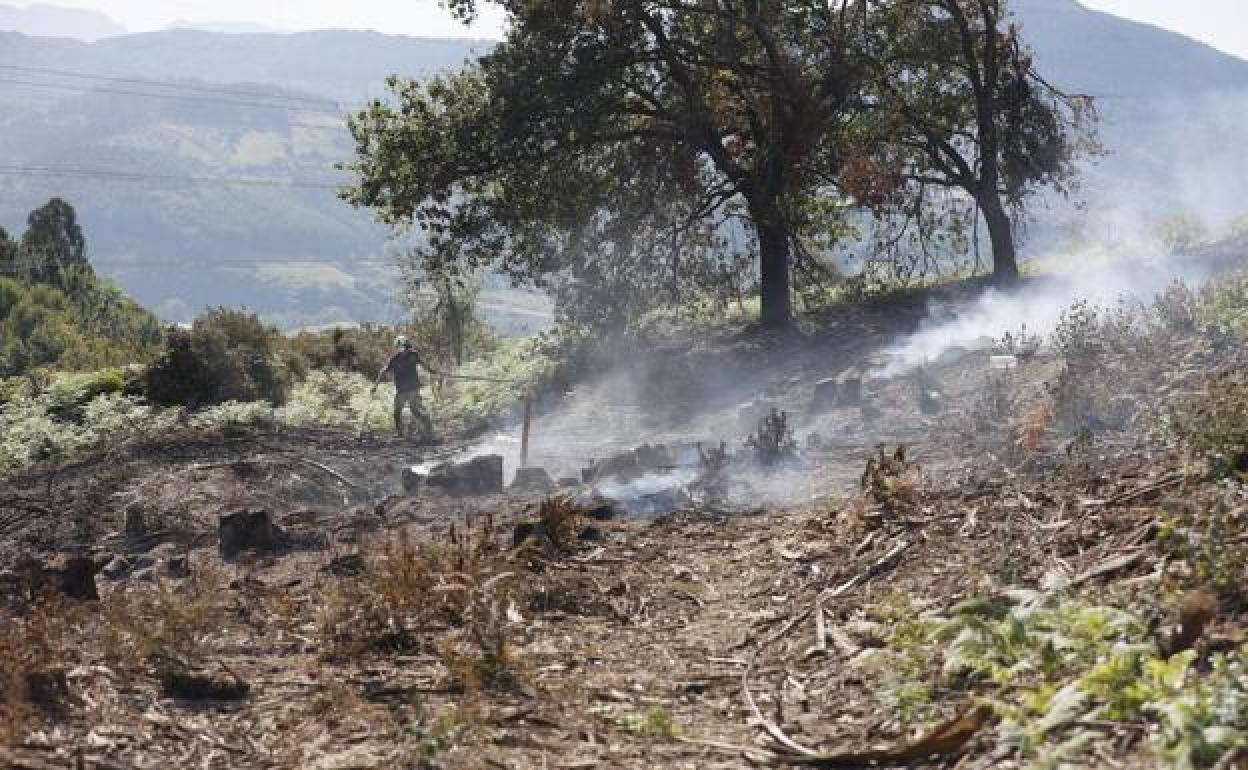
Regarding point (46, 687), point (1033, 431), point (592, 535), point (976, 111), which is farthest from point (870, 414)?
point (976, 111)

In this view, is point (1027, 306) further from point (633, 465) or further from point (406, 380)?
point (406, 380)

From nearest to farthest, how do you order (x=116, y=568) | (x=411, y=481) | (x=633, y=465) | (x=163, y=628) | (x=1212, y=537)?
(x=1212, y=537), (x=163, y=628), (x=116, y=568), (x=633, y=465), (x=411, y=481)

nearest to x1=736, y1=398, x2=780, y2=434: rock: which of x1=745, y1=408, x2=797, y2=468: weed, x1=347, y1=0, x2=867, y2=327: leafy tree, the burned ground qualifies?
x1=745, y1=408, x2=797, y2=468: weed

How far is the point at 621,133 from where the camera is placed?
20.1m

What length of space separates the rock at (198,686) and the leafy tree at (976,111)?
1785 cm

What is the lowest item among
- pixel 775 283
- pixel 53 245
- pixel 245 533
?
pixel 245 533

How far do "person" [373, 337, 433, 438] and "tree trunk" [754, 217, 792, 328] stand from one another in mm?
6777

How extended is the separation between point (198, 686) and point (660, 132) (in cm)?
1590

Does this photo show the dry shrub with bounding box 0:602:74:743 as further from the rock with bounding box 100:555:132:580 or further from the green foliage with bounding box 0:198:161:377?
the green foliage with bounding box 0:198:161:377

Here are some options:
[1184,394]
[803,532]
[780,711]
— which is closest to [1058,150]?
[1184,394]

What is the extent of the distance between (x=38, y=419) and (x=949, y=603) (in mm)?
15844

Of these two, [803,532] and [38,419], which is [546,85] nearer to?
[38,419]

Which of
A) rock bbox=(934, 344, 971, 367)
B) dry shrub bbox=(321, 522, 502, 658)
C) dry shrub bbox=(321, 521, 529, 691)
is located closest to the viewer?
dry shrub bbox=(321, 521, 529, 691)

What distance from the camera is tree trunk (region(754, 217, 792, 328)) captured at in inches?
861
